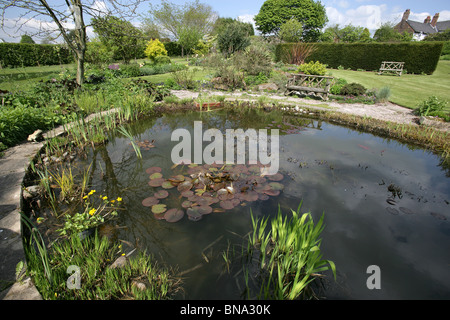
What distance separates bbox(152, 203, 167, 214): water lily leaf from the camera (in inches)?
109

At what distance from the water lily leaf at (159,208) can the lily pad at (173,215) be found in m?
0.08

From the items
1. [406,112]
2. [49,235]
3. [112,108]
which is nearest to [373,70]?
[406,112]

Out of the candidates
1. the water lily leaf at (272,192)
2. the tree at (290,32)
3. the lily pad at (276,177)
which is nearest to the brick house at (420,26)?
the tree at (290,32)

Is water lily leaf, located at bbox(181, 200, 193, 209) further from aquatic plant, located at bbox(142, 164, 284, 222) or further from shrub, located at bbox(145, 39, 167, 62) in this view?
shrub, located at bbox(145, 39, 167, 62)

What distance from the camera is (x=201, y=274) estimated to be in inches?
78.8

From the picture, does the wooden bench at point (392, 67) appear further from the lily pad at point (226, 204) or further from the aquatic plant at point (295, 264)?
the aquatic plant at point (295, 264)

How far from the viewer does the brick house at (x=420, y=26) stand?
46.0m

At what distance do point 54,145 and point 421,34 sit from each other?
67.5 meters

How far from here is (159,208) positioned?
2.81 m

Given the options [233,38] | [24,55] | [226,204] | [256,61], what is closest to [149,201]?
[226,204]

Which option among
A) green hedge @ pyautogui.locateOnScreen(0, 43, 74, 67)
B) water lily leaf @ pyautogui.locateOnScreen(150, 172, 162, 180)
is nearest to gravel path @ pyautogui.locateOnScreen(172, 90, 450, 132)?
water lily leaf @ pyautogui.locateOnScreen(150, 172, 162, 180)

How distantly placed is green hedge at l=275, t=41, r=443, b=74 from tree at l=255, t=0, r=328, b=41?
79.5ft

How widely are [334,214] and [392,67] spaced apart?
66.7ft

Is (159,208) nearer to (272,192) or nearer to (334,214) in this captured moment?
(272,192)
